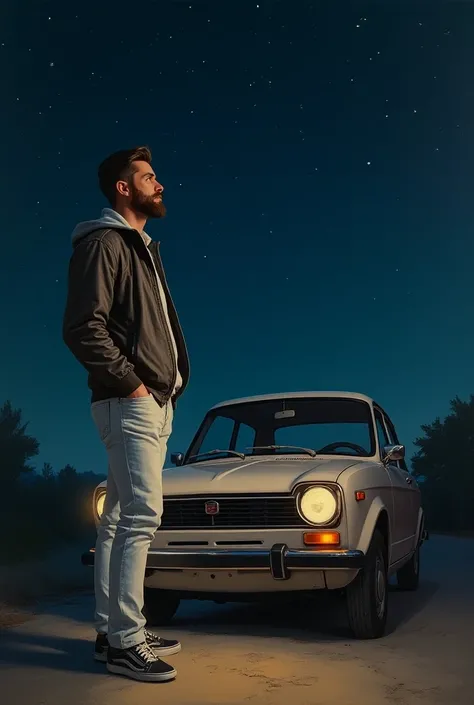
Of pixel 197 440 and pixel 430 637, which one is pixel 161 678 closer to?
pixel 430 637

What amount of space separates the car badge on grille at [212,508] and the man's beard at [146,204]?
1912mm

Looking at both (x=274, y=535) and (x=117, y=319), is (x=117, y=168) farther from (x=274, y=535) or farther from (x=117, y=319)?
(x=274, y=535)

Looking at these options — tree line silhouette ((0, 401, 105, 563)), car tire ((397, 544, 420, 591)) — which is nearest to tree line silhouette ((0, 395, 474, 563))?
tree line silhouette ((0, 401, 105, 563))

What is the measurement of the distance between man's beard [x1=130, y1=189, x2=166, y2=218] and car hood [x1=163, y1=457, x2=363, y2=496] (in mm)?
1845

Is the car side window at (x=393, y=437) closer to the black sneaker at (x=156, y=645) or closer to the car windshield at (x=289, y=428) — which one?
the car windshield at (x=289, y=428)

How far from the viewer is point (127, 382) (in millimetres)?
3967

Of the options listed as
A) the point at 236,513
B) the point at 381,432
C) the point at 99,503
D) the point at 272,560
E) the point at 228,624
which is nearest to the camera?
the point at 272,560

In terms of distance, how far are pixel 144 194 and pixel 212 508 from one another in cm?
205

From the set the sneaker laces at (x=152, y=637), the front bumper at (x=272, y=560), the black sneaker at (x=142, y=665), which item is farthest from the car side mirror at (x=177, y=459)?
the black sneaker at (x=142, y=665)

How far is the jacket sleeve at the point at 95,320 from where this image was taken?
13.0ft

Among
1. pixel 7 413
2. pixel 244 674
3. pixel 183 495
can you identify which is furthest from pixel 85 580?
pixel 7 413

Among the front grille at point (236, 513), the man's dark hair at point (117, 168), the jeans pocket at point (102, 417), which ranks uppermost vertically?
the man's dark hair at point (117, 168)

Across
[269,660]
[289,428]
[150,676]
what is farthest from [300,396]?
[150,676]

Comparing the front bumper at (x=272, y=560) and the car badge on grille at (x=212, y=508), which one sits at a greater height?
the car badge on grille at (x=212, y=508)
